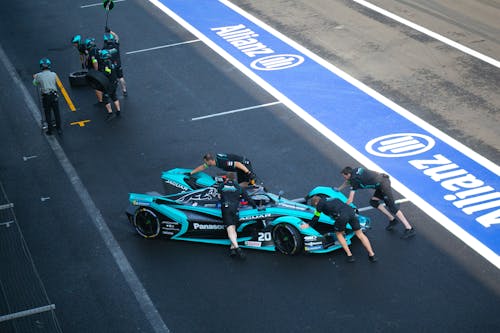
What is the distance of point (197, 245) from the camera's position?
46.9ft

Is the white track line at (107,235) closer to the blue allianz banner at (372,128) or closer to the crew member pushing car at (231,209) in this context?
the crew member pushing car at (231,209)

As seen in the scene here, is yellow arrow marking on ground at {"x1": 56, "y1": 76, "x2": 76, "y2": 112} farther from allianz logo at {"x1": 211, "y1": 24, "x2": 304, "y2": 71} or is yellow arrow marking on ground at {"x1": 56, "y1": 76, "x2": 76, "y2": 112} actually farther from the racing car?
the racing car

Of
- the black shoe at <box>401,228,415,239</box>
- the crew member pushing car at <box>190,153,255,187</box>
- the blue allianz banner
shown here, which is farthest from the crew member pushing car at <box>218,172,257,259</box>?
the blue allianz banner

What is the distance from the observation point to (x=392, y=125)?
18.6 meters

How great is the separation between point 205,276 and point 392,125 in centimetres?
722

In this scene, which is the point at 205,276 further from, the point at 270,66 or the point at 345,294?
the point at 270,66

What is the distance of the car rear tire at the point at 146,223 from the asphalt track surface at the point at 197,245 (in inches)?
8.3

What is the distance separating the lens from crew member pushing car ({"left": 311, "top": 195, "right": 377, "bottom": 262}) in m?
13.2

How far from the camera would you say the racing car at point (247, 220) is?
13562mm

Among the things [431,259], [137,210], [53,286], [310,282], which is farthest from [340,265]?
[53,286]

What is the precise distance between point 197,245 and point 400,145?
227 inches

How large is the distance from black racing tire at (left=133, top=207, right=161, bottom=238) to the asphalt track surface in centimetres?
21

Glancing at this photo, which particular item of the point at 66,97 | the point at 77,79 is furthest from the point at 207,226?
the point at 77,79

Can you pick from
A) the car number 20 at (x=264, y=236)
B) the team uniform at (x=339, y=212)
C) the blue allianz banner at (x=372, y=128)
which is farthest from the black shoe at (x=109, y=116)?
the team uniform at (x=339, y=212)
